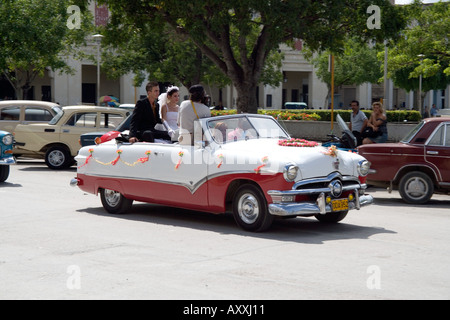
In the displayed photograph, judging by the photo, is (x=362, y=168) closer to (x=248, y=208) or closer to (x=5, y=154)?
(x=248, y=208)

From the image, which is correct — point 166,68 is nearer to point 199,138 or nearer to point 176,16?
point 176,16

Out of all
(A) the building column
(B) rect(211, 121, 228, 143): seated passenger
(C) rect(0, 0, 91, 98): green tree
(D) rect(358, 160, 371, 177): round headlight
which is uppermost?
(C) rect(0, 0, 91, 98): green tree

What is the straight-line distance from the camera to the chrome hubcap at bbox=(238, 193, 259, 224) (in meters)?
9.68

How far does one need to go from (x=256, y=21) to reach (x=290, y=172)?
11.8 metres

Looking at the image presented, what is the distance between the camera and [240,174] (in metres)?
9.76

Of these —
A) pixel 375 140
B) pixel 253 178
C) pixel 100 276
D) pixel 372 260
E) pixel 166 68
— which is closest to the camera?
pixel 100 276

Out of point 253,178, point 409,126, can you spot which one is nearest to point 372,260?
point 253,178

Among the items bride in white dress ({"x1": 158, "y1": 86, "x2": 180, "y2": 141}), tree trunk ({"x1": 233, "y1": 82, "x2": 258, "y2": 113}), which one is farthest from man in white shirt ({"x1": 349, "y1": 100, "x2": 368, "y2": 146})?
bride in white dress ({"x1": 158, "y1": 86, "x2": 180, "y2": 141})

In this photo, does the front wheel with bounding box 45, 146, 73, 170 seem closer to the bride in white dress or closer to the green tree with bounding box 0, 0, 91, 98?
the bride in white dress

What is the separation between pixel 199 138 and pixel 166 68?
102 ft

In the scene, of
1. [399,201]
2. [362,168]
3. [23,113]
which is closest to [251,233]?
[362,168]

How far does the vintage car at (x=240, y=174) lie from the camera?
948 cm

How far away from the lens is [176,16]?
20.4m

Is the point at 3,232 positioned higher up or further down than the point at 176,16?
further down
